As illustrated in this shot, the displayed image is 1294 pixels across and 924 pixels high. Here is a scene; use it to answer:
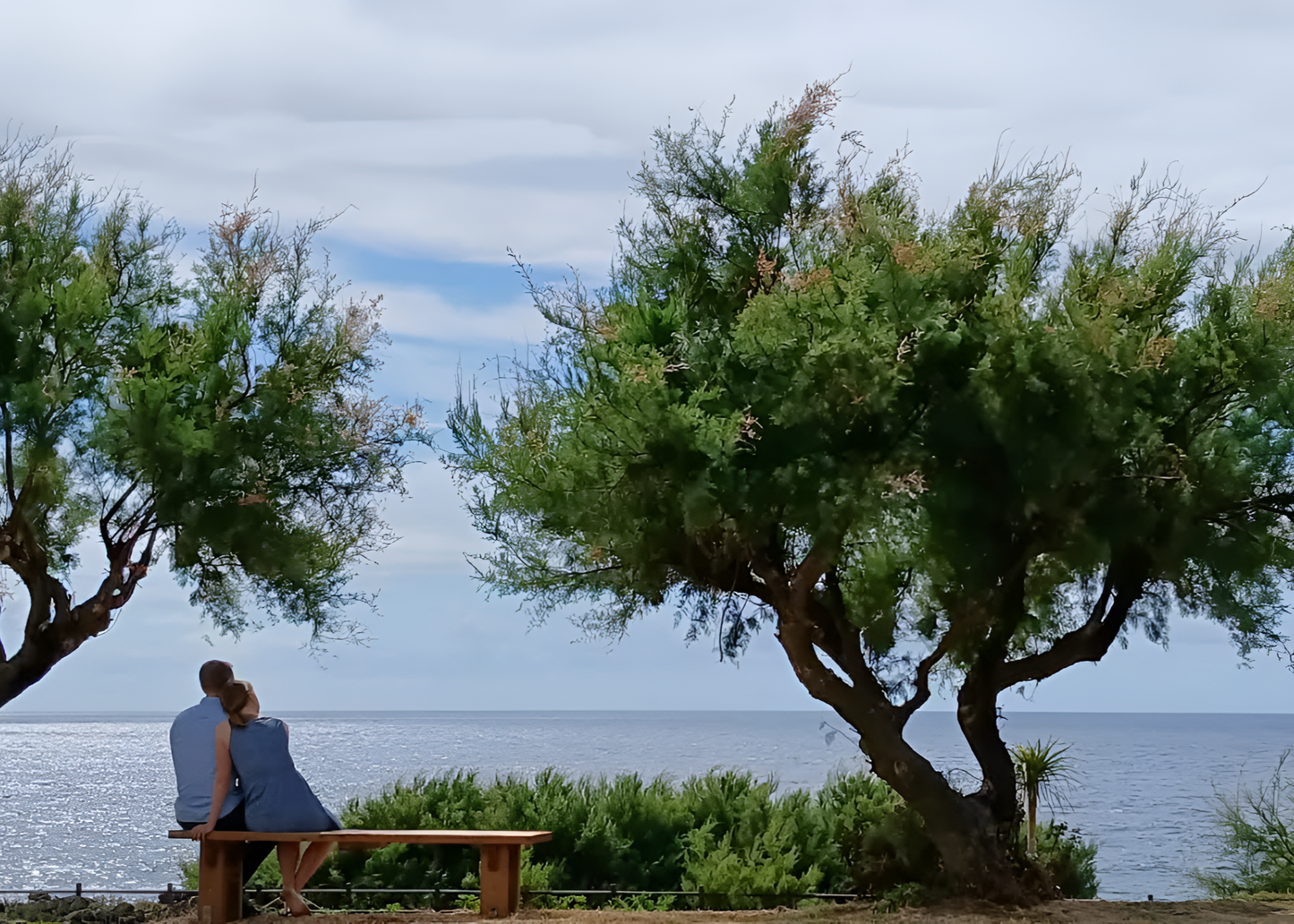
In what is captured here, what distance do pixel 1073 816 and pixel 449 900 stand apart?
29.0m

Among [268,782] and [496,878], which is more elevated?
[268,782]

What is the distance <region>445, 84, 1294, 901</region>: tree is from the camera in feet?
31.2

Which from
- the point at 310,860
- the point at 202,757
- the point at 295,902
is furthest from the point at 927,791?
the point at 202,757

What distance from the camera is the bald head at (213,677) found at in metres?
8.65

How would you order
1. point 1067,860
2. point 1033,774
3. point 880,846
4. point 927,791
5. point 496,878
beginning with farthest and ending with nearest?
point 1067,860, point 1033,774, point 880,846, point 927,791, point 496,878

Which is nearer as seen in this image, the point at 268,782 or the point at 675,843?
the point at 268,782

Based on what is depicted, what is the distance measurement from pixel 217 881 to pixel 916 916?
5.07 metres

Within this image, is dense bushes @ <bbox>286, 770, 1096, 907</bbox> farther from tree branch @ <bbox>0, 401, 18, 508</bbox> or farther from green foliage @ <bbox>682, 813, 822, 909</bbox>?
tree branch @ <bbox>0, 401, 18, 508</bbox>

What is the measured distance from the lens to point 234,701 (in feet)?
28.5

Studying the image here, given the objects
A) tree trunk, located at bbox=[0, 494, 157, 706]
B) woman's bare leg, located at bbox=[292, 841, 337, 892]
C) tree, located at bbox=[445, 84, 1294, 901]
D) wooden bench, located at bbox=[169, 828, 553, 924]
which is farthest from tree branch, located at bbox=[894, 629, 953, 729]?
tree trunk, located at bbox=[0, 494, 157, 706]

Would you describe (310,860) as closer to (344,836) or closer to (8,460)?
(344,836)

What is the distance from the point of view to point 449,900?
37.9ft

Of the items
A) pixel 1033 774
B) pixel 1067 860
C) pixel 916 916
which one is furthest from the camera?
pixel 1067 860

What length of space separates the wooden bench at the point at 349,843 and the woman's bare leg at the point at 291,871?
194mm
